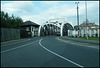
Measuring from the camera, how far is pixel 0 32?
24641 millimetres

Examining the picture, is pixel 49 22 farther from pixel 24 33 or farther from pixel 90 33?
pixel 90 33

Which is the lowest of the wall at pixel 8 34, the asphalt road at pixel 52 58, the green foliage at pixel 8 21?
the asphalt road at pixel 52 58

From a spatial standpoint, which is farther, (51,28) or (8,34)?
(51,28)

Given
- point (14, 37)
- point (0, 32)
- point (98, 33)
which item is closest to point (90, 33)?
point (98, 33)

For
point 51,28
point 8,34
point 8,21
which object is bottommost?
point 8,34

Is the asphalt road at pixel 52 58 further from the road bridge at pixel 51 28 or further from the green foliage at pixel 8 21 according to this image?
the road bridge at pixel 51 28

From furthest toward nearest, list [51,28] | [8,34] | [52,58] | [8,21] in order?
[51,28], [8,21], [8,34], [52,58]

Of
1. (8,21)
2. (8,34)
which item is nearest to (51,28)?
(8,21)

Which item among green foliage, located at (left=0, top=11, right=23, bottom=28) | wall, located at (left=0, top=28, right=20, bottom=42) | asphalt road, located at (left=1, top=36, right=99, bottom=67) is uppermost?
green foliage, located at (left=0, top=11, right=23, bottom=28)

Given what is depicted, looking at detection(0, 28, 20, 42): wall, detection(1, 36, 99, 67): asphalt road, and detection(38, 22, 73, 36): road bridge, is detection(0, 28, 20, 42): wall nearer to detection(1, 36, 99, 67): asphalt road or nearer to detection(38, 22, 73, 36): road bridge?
detection(1, 36, 99, 67): asphalt road

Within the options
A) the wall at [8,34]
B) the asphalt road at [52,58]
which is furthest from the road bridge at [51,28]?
the asphalt road at [52,58]

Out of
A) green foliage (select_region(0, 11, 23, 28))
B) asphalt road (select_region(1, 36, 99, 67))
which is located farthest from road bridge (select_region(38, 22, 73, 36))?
asphalt road (select_region(1, 36, 99, 67))

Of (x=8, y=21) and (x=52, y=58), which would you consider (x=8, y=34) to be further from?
(x=52, y=58)

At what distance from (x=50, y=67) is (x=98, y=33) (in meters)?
28.4
